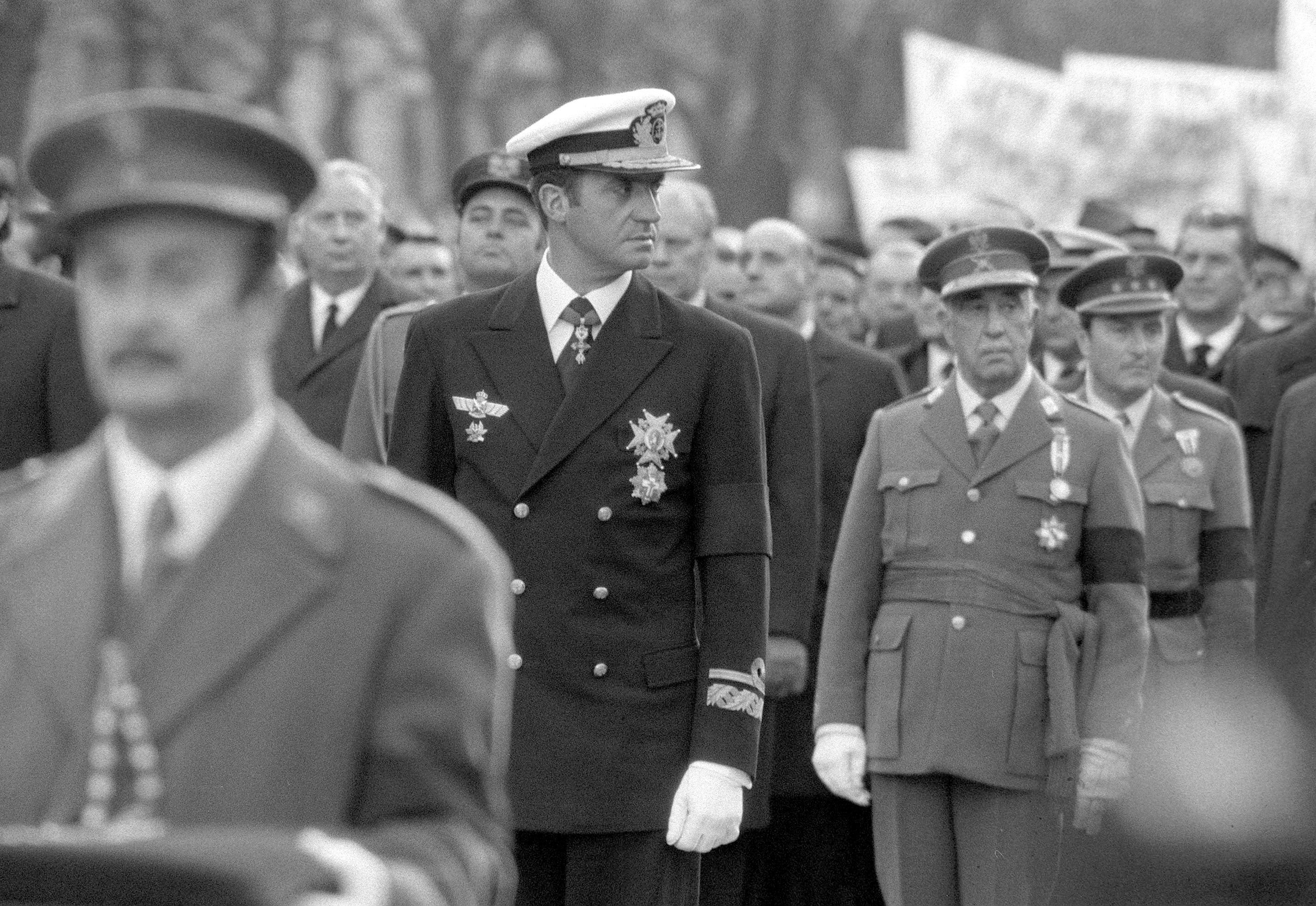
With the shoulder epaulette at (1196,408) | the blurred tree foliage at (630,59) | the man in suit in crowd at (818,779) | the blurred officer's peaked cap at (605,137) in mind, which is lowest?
the man in suit in crowd at (818,779)

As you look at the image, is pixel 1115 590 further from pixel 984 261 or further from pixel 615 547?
pixel 615 547

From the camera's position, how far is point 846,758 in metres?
7.96

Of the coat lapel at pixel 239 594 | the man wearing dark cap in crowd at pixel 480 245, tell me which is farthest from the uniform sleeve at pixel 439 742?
the man wearing dark cap in crowd at pixel 480 245

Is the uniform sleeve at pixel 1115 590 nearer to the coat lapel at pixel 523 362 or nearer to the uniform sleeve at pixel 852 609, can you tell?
the uniform sleeve at pixel 852 609

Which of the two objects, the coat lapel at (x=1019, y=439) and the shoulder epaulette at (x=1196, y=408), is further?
the shoulder epaulette at (x=1196, y=408)

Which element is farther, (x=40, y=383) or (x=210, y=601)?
(x=40, y=383)

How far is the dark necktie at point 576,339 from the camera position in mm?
6445

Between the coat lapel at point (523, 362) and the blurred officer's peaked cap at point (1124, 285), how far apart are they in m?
3.65

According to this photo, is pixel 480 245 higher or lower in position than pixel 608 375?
higher

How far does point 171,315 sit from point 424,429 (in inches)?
128

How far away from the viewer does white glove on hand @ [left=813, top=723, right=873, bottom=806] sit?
796 cm

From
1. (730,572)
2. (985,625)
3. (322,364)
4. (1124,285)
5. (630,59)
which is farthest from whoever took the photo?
(630,59)

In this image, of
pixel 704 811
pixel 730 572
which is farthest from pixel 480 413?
pixel 704 811

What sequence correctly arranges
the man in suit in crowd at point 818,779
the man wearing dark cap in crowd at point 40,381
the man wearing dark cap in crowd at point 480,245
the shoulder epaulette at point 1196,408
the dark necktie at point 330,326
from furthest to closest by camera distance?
1. the dark necktie at point 330,326
2. the man in suit in crowd at point 818,779
3. the shoulder epaulette at point 1196,408
4. the man wearing dark cap in crowd at point 480,245
5. the man wearing dark cap in crowd at point 40,381
